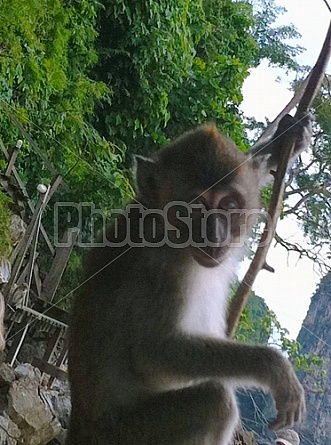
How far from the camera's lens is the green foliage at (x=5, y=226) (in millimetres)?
2938

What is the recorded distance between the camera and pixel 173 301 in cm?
130

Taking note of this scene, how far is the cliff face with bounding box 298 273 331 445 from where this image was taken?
4.64 feet

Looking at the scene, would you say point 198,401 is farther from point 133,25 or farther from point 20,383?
point 133,25

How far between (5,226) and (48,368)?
27.8 inches

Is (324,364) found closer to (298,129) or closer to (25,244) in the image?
(298,129)

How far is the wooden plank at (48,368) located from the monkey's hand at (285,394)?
4.34ft

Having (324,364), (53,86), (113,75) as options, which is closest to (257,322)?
(324,364)

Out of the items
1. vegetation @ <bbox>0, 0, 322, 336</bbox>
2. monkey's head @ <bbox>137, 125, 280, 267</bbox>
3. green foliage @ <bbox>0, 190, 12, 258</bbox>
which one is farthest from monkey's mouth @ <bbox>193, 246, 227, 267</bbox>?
green foliage @ <bbox>0, 190, 12, 258</bbox>

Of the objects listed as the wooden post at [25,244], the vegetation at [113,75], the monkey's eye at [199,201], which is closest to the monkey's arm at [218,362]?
the monkey's eye at [199,201]

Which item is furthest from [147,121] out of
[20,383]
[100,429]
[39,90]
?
[100,429]

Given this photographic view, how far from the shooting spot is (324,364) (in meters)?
1.59

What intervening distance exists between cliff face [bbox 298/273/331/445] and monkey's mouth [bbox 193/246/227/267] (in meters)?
0.36

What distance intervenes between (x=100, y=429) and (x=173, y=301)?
11.5 inches

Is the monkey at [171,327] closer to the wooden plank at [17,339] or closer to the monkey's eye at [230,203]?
the monkey's eye at [230,203]
